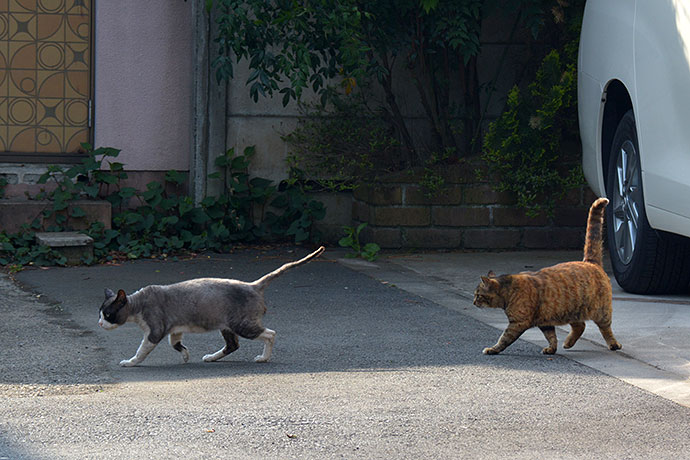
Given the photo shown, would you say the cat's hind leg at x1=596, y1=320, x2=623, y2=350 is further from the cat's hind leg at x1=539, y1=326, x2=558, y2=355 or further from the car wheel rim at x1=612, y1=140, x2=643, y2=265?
the car wheel rim at x1=612, y1=140, x2=643, y2=265

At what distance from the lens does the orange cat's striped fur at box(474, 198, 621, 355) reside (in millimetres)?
4863

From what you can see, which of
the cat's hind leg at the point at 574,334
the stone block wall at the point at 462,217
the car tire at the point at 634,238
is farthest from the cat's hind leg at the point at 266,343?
the stone block wall at the point at 462,217

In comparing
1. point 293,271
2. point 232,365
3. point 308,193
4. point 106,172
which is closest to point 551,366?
point 232,365

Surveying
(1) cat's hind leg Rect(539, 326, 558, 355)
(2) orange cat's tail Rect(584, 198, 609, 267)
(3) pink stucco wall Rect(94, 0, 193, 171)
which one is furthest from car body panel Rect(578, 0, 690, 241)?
(3) pink stucco wall Rect(94, 0, 193, 171)

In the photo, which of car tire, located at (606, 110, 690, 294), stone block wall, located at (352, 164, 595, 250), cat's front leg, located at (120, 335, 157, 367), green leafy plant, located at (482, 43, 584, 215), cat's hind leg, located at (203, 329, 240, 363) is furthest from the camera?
stone block wall, located at (352, 164, 595, 250)

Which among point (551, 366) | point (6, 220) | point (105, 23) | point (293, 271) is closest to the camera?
point (551, 366)

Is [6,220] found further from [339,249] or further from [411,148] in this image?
[411,148]

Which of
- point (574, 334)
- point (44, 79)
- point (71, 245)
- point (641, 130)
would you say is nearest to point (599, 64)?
point (641, 130)

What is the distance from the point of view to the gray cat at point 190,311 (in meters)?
4.69

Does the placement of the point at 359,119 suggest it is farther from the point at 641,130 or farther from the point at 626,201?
the point at 641,130

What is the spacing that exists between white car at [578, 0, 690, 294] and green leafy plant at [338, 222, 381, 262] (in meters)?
1.99

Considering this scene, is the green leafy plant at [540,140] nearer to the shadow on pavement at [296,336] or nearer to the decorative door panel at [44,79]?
the shadow on pavement at [296,336]

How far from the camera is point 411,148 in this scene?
30.0ft

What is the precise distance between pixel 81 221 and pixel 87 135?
96cm
